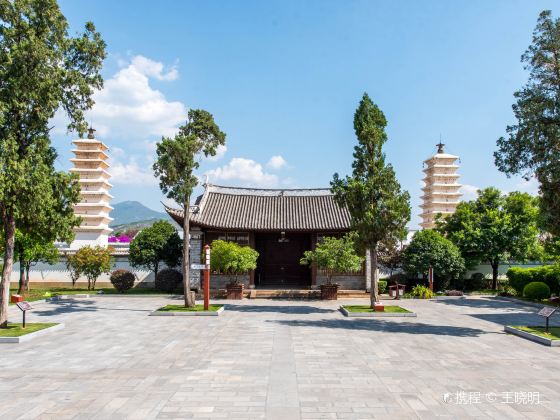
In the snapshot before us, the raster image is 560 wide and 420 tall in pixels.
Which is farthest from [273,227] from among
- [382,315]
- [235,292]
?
[382,315]

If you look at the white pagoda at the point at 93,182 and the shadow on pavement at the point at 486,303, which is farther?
the white pagoda at the point at 93,182

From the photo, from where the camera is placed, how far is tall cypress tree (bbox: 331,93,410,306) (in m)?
16.0

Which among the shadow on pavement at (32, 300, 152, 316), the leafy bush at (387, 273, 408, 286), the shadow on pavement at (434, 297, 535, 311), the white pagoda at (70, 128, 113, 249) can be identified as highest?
the white pagoda at (70, 128, 113, 249)

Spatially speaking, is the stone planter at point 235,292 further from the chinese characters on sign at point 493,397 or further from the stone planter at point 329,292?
the chinese characters on sign at point 493,397

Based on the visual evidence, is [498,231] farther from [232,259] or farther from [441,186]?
[441,186]

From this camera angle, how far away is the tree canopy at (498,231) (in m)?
24.7

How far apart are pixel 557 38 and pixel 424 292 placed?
14.3 metres

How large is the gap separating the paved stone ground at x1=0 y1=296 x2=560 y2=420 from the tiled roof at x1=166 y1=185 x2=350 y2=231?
9.56 meters

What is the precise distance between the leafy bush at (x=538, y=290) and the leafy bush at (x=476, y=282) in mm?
5528

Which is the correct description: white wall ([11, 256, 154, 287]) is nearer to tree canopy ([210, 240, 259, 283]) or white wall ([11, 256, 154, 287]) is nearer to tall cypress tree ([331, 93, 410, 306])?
tree canopy ([210, 240, 259, 283])

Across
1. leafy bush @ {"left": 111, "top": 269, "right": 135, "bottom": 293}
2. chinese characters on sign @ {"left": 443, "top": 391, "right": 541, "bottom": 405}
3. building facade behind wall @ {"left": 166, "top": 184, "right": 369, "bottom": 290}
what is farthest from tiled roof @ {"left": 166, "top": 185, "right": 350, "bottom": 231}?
chinese characters on sign @ {"left": 443, "top": 391, "right": 541, "bottom": 405}

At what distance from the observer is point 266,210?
84.7 feet

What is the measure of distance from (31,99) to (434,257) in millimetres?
19930

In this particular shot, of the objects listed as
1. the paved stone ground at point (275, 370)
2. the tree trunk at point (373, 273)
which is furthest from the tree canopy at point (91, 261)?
the tree trunk at point (373, 273)
